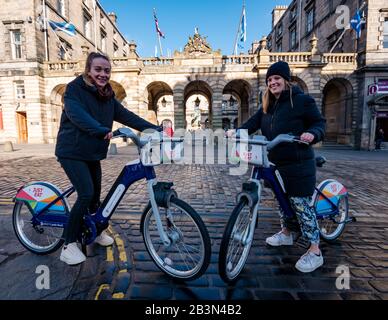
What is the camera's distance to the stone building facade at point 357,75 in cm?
1756

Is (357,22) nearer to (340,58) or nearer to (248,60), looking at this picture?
(340,58)

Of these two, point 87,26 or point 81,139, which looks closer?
point 81,139

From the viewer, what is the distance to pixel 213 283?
2201mm

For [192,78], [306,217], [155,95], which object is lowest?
[306,217]

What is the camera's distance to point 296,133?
2.30 m

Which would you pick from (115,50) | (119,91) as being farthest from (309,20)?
(115,50)

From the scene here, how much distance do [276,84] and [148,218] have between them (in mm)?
1900

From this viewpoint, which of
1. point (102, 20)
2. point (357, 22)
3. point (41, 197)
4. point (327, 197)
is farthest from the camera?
point (102, 20)

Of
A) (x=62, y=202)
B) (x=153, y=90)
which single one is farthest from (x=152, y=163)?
(x=153, y=90)

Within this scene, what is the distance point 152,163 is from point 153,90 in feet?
79.7

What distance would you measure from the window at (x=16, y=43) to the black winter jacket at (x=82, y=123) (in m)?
24.8

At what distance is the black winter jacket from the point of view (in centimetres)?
206

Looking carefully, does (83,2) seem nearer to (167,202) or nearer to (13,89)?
(13,89)

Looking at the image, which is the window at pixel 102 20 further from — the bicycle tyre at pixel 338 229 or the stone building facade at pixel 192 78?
the bicycle tyre at pixel 338 229
